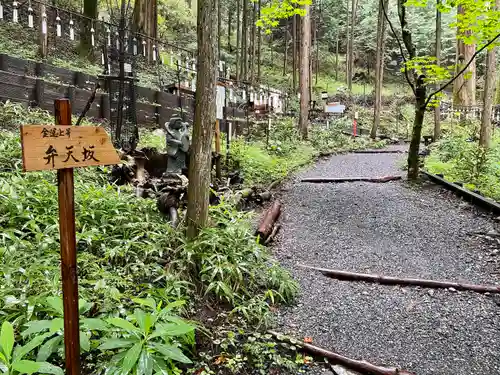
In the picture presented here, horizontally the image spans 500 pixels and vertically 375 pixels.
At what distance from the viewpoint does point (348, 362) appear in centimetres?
301

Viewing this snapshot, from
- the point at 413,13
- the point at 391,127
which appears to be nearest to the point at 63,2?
the point at 391,127

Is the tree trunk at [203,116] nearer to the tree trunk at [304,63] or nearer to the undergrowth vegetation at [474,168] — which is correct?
the undergrowth vegetation at [474,168]

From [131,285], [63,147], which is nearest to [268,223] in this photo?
[131,285]

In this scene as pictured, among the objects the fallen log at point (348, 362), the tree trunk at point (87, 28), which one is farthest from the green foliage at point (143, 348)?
the tree trunk at point (87, 28)

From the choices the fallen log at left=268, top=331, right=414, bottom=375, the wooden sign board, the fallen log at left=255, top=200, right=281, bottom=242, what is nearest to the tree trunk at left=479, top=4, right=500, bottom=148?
the fallen log at left=255, top=200, right=281, bottom=242

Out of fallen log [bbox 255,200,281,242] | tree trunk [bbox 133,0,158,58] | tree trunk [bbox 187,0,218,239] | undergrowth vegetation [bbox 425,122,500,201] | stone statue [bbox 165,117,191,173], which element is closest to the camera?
tree trunk [bbox 187,0,218,239]

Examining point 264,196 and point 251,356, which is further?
point 264,196

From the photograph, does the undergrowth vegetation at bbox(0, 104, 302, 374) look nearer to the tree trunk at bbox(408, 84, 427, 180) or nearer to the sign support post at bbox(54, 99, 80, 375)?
the sign support post at bbox(54, 99, 80, 375)

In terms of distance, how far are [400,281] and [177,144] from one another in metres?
4.51

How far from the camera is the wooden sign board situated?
1874mm

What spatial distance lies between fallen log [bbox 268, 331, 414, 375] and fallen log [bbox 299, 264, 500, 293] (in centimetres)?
155

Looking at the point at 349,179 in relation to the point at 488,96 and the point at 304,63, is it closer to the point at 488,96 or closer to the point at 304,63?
the point at 488,96

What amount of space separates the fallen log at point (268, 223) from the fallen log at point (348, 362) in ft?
7.17

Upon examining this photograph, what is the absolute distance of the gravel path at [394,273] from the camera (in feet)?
10.6
